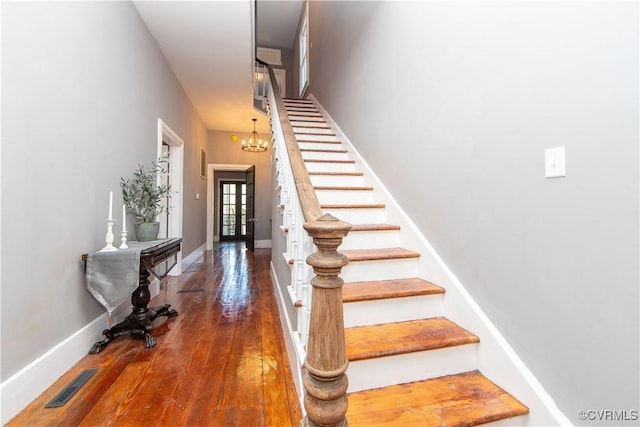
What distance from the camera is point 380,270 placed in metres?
1.91

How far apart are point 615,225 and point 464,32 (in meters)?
1.26

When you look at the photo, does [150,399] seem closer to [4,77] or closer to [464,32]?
[4,77]

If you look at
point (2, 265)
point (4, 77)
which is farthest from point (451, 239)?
point (4, 77)

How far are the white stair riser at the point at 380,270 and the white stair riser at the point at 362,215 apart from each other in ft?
1.96

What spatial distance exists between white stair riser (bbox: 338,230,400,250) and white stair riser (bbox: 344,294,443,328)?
1.89 ft

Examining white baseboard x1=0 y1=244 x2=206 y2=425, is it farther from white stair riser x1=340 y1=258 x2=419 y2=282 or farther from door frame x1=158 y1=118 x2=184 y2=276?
door frame x1=158 y1=118 x2=184 y2=276

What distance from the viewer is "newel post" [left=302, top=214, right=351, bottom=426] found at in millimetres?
771

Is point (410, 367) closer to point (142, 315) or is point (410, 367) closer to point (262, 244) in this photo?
point (142, 315)

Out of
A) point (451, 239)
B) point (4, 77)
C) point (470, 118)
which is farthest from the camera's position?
point (451, 239)

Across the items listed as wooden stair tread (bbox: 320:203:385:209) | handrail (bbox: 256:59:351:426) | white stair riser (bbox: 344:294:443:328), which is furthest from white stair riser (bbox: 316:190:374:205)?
handrail (bbox: 256:59:351:426)

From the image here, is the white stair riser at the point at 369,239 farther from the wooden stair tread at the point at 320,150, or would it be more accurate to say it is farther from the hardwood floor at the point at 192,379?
the wooden stair tread at the point at 320,150

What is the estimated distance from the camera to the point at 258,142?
594 cm

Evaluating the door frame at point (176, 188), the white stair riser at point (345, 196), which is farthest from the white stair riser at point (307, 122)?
the white stair riser at point (345, 196)
